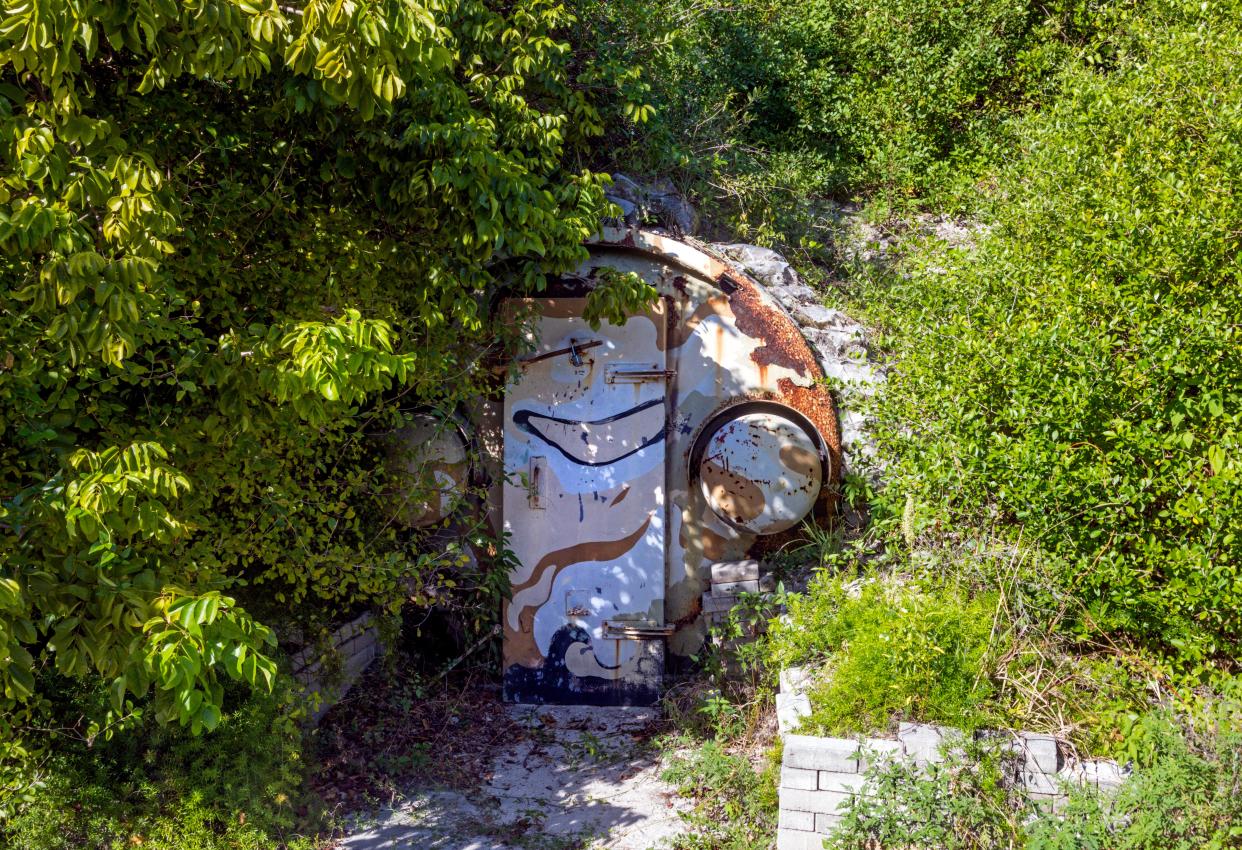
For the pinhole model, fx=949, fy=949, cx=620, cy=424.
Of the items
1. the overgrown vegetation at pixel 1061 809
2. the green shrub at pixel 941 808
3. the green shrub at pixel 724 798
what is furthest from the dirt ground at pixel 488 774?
the overgrown vegetation at pixel 1061 809

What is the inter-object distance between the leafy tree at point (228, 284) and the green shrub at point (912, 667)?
92.1 inches

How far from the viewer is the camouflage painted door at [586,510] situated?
6242 mm

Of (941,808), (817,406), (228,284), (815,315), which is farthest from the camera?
(815,315)

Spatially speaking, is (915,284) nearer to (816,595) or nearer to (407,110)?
A: (816,595)

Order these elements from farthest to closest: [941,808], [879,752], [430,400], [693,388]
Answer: [693,388]
[430,400]
[879,752]
[941,808]

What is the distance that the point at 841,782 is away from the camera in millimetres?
3943

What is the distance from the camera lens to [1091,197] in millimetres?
5234

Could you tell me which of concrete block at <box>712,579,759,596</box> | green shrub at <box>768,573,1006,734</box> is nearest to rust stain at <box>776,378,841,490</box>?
concrete block at <box>712,579,759,596</box>

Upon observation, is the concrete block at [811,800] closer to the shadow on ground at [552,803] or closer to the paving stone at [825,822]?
the paving stone at [825,822]

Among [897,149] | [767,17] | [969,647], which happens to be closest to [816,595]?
[969,647]

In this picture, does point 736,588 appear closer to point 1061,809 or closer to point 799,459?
point 799,459

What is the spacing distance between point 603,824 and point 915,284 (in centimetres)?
373

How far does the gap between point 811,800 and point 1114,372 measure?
2.37 metres

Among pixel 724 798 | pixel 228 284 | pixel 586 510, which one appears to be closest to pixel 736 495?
pixel 586 510
